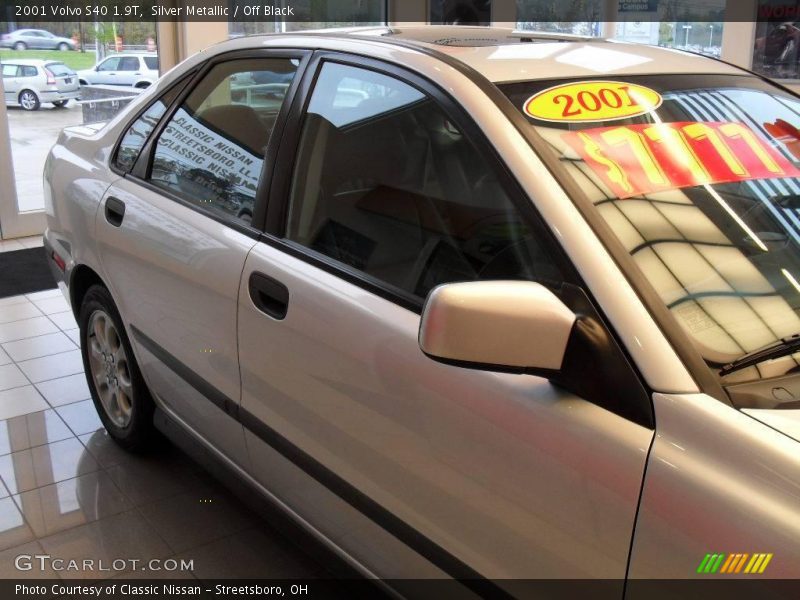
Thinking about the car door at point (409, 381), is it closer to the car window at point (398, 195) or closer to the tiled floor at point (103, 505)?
the car window at point (398, 195)

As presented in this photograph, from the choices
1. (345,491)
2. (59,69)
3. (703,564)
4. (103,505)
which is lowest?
(103,505)

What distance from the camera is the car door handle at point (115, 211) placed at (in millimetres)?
2243

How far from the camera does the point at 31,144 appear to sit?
18.0ft

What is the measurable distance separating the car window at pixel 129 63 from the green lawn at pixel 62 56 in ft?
0.62

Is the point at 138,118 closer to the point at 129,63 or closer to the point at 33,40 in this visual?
the point at 33,40

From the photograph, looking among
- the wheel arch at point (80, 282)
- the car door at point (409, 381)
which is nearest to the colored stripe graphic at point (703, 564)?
the car door at point (409, 381)

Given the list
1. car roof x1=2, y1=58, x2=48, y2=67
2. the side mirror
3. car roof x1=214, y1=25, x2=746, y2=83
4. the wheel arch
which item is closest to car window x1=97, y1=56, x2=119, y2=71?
car roof x1=2, y1=58, x2=48, y2=67

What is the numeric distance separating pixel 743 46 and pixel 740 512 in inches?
247

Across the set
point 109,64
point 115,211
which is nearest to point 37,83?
point 109,64

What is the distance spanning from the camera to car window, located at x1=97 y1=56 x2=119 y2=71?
225 inches

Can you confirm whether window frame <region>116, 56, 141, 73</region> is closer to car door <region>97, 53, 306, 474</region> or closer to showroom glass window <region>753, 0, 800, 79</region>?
car door <region>97, 53, 306, 474</region>

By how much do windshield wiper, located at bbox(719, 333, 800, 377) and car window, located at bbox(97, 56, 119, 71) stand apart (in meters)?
5.42

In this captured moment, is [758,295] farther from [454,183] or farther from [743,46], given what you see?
[743,46]

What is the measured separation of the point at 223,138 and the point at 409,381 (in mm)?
971
